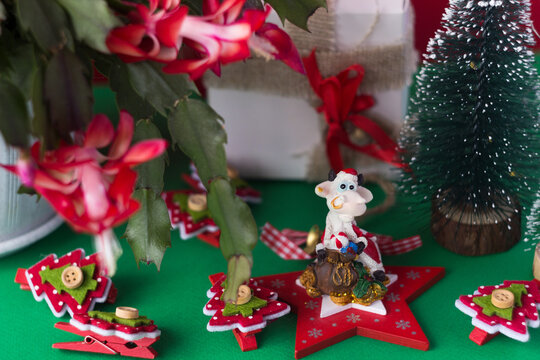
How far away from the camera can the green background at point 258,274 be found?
0.52 metres

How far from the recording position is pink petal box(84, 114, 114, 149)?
37 cm

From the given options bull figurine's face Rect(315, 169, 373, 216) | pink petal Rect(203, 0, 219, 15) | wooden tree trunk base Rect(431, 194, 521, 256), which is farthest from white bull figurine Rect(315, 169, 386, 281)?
pink petal Rect(203, 0, 219, 15)

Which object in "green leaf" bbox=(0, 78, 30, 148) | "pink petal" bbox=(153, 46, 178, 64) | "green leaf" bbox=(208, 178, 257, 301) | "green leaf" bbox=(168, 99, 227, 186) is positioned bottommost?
"green leaf" bbox=(208, 178, 257, 301)

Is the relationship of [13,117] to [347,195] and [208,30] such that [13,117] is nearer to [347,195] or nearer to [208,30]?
[208,30]

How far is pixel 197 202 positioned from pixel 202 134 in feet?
→ 0.83

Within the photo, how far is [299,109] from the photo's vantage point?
709 millimetres

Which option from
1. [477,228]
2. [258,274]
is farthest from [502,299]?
[258,274]

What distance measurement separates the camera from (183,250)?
65 cm

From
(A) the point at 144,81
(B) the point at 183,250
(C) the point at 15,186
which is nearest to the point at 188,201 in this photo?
(B) the point at 183,250

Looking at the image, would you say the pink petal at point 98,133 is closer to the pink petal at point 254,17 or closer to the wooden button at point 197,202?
the pink petal at point 254,17

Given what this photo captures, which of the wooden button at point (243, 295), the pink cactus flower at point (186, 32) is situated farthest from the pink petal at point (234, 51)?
the wooden button at point (243, 295)

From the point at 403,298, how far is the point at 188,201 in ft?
0.81

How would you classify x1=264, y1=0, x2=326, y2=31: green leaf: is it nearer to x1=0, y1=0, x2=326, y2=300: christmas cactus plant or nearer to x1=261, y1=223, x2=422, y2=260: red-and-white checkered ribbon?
x1=0, y1=0, x2=326, y2=300: christmas cactus plant

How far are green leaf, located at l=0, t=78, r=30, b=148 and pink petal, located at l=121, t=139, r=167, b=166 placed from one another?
0.19 ft
